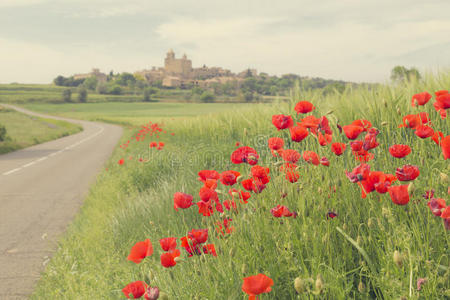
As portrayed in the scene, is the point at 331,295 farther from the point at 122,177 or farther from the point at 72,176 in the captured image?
the point at 72,176

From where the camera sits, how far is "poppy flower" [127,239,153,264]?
1766mm

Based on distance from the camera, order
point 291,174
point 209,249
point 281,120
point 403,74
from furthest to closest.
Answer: point 403,74, point 281,120, point 291,174, point 209,249

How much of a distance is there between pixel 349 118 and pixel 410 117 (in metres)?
2.66

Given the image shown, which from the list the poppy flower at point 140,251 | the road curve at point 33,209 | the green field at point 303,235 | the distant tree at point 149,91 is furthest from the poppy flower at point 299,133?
the distant tree at point 149,91

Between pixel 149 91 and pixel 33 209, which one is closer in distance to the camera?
pixel 33 209

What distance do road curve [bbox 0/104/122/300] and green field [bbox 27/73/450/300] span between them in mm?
301

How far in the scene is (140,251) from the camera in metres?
1.79

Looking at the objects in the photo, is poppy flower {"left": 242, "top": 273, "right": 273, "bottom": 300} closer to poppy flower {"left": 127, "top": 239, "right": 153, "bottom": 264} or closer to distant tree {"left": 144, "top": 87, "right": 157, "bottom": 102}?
poppy flower {"left": 127, "top": 239, "right": 153, "bottom": 264}

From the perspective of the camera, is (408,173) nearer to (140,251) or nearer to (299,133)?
(299,133)

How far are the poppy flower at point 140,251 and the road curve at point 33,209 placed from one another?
2.71 meters

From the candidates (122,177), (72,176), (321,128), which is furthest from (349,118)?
(72,176)

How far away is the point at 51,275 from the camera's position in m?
4.03

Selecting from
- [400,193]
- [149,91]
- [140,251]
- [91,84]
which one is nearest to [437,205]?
[400,193]

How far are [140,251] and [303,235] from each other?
0.87 metres
